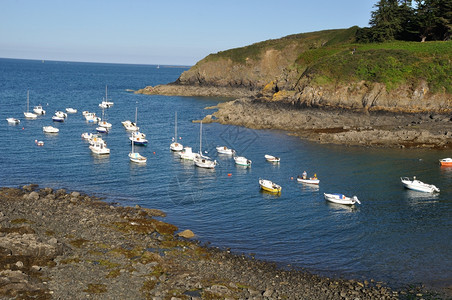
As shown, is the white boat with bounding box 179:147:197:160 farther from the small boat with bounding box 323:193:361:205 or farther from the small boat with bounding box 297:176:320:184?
the small boat with bounding box 323:193:361:205

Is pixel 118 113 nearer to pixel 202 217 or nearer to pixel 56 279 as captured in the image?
pixel 202 217

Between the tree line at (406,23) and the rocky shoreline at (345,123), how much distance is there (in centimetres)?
3950

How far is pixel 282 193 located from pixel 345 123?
134ft

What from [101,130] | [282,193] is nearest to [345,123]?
[282,193]

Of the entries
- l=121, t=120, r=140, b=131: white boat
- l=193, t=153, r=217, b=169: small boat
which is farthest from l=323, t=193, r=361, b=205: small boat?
l=121, t=120, r=140, b=131: white boat

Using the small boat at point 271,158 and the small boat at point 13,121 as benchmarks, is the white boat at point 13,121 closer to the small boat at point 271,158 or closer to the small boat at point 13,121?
the small boat at point 13,121

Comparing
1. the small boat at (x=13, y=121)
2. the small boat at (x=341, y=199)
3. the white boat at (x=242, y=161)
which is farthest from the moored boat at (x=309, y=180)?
the small boat at (x=13, y=121)

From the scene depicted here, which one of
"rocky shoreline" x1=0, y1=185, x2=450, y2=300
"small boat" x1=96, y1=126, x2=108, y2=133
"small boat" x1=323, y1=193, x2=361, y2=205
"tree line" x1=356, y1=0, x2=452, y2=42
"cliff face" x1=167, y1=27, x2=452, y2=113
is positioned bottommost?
"rocky shoreline" x1=0, y1=185, x2=450, y2=300

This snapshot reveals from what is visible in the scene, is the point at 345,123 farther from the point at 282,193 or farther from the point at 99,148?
the point at 99,148

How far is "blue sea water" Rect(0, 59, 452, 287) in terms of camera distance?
128 ft

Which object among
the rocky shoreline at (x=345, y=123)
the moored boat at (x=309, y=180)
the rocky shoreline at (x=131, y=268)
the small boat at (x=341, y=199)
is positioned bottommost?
the rocky shoreline at (x=131, y=268)

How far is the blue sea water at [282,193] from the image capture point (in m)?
39.1

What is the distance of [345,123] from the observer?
92.1m

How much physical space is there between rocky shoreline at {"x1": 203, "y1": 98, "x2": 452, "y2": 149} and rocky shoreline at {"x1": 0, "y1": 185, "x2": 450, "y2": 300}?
157 feet
